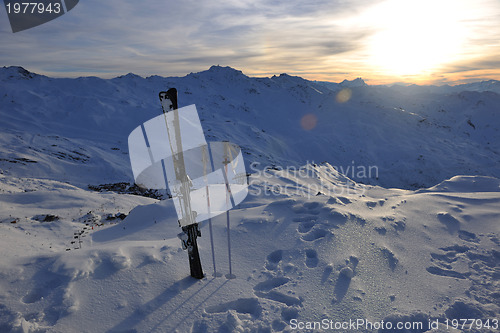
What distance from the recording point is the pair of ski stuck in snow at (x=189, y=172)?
203 inches

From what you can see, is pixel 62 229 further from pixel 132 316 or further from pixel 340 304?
pixel 340 304

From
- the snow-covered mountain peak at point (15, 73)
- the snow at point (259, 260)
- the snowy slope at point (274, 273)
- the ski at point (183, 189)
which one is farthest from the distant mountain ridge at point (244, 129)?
the ski at point (183, 189)

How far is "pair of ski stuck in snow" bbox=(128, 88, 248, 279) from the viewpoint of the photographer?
516 cm

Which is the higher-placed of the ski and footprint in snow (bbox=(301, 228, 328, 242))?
the ski

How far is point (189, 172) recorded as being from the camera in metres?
28.3

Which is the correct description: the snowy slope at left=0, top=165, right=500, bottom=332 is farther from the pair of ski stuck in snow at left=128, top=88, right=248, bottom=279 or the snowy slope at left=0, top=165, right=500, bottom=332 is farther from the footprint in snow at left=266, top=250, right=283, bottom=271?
the pair of ski stuck in snow at left=128, top=88, right=248, bottom=279

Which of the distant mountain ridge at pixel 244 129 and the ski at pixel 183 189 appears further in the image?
the distant mountain ridge at pixel 244 129

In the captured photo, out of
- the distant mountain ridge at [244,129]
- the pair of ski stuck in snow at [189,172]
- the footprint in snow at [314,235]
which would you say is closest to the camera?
the pair of ski stuck in snow at [189,172]

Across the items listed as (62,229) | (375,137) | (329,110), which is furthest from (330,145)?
(62,229)

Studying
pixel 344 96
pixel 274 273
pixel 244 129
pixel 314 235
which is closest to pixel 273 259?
pixel 274 273

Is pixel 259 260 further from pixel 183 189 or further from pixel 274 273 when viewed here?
pixel 183 189

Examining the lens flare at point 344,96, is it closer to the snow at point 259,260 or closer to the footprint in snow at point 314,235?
the snow at point 259,260

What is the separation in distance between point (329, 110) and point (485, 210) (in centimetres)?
7414

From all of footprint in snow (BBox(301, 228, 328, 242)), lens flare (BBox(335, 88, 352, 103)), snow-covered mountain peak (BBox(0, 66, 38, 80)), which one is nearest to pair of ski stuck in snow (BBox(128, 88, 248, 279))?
footprint in snow (BBox(301, 228, 328, 242))
